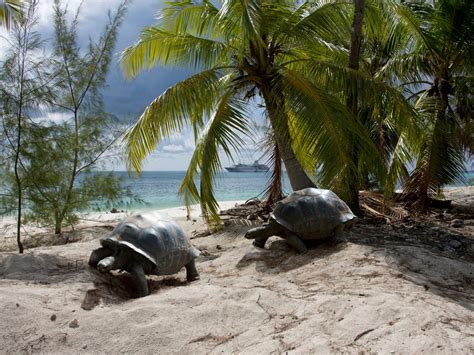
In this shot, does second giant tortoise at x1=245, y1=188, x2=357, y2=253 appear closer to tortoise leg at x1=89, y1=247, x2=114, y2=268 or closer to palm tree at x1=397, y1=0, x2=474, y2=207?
tortoise leg at x1=89, y1=247, x2=114, y2=268

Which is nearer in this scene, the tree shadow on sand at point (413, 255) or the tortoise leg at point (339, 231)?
the tree shadow on sand at point (413, 255)

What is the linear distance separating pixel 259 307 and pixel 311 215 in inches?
112

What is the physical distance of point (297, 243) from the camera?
6.75m

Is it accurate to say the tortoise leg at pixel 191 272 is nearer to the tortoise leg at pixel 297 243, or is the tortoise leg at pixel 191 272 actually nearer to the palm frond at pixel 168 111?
the tortoise leg at pixel 297 243

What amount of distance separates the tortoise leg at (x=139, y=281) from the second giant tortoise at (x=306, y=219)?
2.52 m

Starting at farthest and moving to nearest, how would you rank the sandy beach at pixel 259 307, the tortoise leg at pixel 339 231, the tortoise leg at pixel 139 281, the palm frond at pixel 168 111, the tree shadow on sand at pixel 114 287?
the palm frond at pixel 168 111
the tortoise leg at pixel 339 231
the tortoise leg at pixel 139 281
the tree shadow on sand at pixel 114 287
the sandy beach at pixel 259 307

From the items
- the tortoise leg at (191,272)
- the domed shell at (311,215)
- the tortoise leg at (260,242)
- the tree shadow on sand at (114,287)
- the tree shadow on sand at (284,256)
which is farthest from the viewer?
the tortoise leg at (260,242)

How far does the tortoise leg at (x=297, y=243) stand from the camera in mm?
6734

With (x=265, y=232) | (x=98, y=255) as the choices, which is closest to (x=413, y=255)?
(x=265, y=232)

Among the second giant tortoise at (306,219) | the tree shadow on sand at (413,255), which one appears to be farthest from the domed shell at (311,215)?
the tree shadow on sand at (413,255)

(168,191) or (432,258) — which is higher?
(432,258)

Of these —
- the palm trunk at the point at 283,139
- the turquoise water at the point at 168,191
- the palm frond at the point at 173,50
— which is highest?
the palm frond at the point at 173,50

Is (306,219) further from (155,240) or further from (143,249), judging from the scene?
(143,249)

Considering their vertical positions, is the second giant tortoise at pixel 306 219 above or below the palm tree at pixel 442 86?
below
